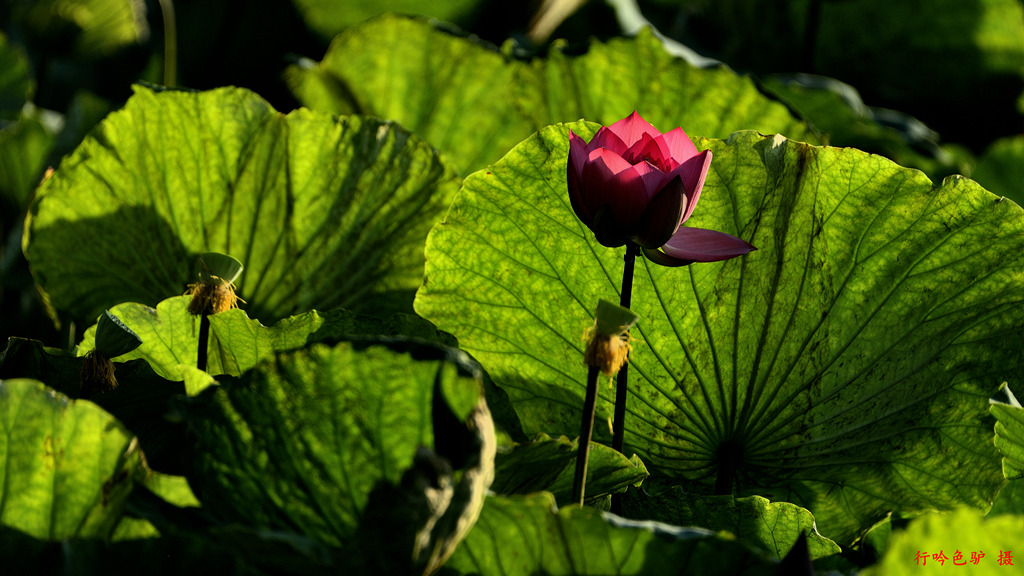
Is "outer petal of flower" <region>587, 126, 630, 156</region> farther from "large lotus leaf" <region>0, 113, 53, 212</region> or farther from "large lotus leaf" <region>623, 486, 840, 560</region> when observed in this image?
"large lotus leaf" <region>0, 113, 53, 212</region>

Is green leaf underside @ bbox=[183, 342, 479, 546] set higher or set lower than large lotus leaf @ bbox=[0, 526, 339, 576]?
higher

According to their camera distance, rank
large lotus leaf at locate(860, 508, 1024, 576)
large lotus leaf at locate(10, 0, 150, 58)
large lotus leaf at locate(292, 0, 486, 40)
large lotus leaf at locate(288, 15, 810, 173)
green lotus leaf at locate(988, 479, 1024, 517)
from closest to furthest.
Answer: large lotus leaf at locate(860, 508, 1024, 576)
green lotus leaf at locate(988, 479, 1024, 517)
large lotus leaf at locate(288, 15, 810, 173)
large lotus leaf at locate(292, 0, 486, 40)
large lotus leaf at locate(10, 0, 150, 58)

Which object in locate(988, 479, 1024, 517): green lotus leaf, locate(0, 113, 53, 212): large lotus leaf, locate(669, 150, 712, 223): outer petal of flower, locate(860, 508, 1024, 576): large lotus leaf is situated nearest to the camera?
locate(860, 508, 1024, 576): large lotus leaf

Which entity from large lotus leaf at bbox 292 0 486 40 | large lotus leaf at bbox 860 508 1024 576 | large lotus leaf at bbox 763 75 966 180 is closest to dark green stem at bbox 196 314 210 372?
large lotus leaf at bbox 860 508 1024 576

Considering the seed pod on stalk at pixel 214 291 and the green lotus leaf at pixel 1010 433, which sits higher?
the green lotus leaf at pixel 1010 433

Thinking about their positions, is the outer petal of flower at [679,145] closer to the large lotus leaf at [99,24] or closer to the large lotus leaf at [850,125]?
the large lotus leaf at [850,125]

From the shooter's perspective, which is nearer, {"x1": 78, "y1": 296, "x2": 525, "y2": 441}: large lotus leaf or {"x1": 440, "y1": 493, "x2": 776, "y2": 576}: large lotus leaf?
{"x1": 440, "y1": 493, "x2": 776, "y2": 576}: large lotus leaf

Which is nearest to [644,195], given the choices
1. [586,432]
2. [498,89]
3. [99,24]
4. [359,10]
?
[586,432]

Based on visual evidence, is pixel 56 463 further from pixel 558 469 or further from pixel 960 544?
pixel 960 544

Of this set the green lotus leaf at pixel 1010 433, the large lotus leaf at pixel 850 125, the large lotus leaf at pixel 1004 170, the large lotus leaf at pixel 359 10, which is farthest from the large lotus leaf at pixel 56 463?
the large lotus leaf at pixel 1004 170
